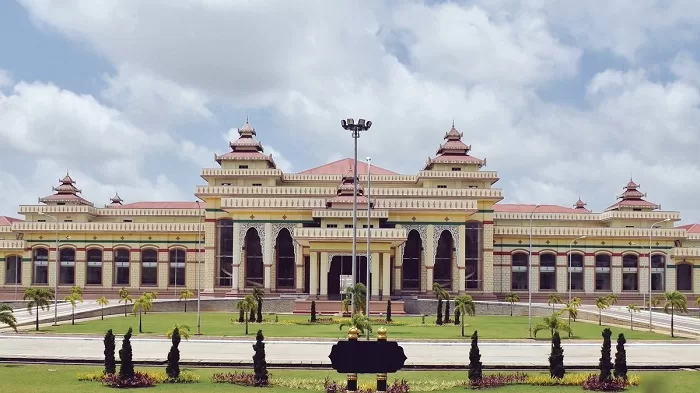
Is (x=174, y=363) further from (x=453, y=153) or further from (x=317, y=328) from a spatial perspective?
(x=453, y=153)

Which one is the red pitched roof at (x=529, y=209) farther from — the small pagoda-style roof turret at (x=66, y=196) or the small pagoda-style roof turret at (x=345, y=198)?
the small pagoda-style roof turret at (x=66, y=196)

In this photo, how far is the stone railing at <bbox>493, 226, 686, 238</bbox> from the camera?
6844 cm

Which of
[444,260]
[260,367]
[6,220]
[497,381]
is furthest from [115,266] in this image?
[497,381]

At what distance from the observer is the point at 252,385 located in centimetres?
2233

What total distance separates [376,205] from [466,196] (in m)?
7.95

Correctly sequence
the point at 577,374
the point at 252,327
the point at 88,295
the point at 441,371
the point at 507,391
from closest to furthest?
the point at 507,391 → the point at 577,374 → the point at 441,371 → the point at 252,327 → the point at 88,295

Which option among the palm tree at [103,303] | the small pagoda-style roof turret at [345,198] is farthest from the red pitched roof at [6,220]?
the small pagoda-style roof turret at [345,198]

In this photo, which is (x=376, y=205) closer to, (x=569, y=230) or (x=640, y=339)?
(x=569, y=230)

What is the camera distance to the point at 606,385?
22141mm

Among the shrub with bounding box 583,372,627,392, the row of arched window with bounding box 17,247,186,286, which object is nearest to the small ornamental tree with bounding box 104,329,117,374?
the shrub with bounding box 583,372,627,392

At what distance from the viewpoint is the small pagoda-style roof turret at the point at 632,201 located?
7512 cm

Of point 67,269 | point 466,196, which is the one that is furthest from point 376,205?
point 67,269

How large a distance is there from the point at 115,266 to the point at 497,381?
A: 5287 cm

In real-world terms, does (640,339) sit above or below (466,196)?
below
